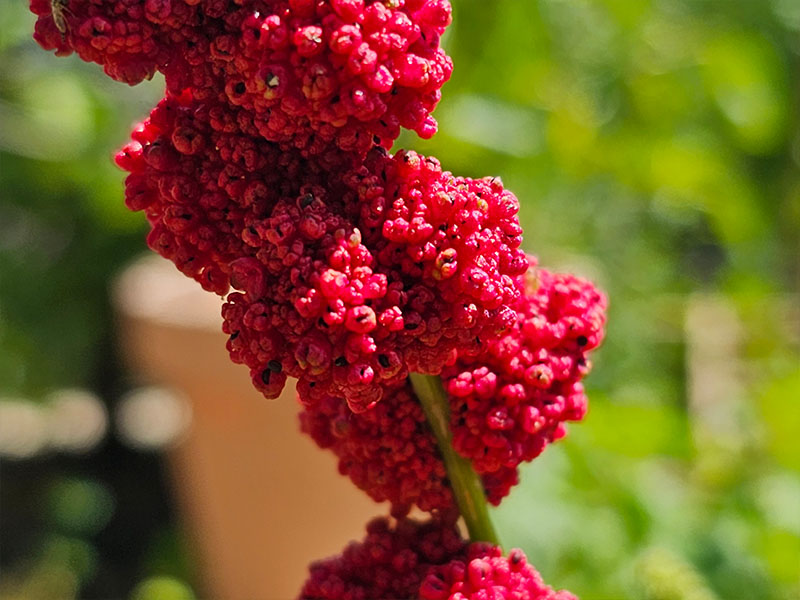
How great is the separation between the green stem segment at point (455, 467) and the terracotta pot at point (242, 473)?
153cm

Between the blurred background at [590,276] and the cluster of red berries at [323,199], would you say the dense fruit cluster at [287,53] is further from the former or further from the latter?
the blurred background at [590,276]

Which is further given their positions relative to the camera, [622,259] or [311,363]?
[622,259]

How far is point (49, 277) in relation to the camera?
3432mm

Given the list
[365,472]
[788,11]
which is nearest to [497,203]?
[365,472]

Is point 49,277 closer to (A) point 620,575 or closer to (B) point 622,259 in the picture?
(B) point 622,259

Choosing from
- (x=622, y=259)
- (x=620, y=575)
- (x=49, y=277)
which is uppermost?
(x=622, y=259)

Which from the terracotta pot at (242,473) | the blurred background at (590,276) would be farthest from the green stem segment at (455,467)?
the terracotta pot at (242,473)

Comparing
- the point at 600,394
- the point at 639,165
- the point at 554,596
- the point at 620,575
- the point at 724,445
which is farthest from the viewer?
the point at 639,165

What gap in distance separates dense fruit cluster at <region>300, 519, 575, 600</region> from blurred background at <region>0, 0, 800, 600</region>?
0.77 m

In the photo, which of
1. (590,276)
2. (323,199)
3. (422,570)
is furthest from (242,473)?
(323,199)

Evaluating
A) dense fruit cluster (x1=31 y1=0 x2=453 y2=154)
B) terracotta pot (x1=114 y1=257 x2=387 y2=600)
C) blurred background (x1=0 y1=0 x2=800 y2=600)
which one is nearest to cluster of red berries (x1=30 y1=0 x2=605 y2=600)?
dense fruit cluster (x1=31 y1=0 x2=453 y2=154)

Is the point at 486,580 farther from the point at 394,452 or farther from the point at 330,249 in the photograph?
the point at 330,249

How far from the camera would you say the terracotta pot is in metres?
2.46

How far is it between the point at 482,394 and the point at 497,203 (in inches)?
7.1
